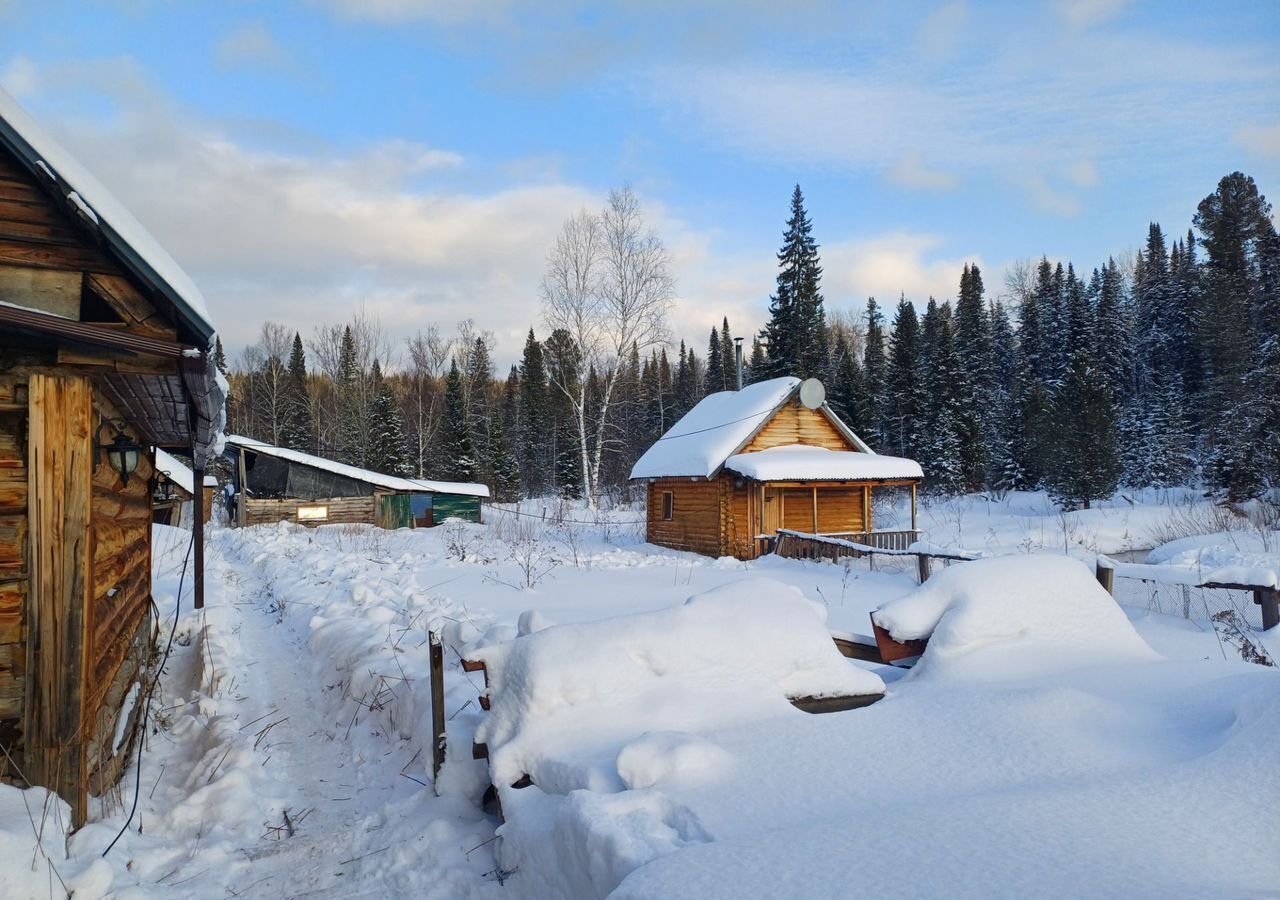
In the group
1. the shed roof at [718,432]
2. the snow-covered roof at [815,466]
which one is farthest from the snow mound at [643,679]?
the shed roof at [718,432]

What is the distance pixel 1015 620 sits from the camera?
4.41 metres

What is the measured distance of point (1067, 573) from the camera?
4.65 meters

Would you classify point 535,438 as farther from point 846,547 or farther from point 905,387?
point 846,547

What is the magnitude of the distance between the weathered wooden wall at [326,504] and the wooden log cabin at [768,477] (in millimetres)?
13986

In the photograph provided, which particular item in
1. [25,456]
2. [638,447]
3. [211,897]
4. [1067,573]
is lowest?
[211,897]

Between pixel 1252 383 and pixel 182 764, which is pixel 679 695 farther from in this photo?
pixel 1252 383

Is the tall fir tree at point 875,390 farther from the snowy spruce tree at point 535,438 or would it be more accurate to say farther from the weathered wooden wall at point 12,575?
the weathered wooden wall at point 12,575

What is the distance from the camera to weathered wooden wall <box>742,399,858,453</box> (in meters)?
22.7

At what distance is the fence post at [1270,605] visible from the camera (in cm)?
808

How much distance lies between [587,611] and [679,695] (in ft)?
18.6

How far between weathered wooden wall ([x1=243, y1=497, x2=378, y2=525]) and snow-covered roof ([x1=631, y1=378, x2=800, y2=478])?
1360cm

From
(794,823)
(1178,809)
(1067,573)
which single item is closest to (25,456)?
(794,823)

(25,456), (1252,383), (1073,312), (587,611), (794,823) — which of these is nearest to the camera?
(794,823)

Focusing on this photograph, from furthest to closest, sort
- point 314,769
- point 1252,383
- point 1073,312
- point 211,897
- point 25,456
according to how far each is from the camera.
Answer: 1. point 1073,312
2. point 1252,383
3. point 314,769
4. point 25,456
5. point 211,897
